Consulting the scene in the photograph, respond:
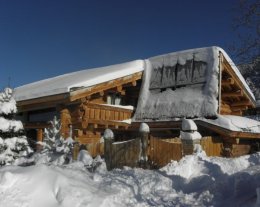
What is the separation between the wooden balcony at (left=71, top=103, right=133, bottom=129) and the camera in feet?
53.4

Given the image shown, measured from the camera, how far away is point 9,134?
13180 millimetres

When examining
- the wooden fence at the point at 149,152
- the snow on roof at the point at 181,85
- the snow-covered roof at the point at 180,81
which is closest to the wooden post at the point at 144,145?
the wooden fence at the point at 149,152

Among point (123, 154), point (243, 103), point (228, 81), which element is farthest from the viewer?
point (243, 103)

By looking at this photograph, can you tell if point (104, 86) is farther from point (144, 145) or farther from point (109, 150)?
point (144, 145)

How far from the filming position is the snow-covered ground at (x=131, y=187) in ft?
23.5

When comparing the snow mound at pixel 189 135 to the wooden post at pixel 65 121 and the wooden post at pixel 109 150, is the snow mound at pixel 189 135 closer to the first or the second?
the wooden post at pixel 109 150

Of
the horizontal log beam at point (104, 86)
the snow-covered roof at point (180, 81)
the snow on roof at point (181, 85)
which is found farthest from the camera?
the snow on roof at point (181, 85)

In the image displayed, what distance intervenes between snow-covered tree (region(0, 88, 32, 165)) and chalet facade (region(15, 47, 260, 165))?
238cm

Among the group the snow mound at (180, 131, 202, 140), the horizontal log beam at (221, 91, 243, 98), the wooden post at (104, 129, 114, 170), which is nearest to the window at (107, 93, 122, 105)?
the horizontal log beam at (221, 91, 243, 98)

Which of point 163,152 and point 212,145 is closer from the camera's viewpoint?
point 163,152

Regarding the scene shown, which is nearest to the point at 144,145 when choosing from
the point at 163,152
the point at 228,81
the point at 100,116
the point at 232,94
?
the point at 163,152

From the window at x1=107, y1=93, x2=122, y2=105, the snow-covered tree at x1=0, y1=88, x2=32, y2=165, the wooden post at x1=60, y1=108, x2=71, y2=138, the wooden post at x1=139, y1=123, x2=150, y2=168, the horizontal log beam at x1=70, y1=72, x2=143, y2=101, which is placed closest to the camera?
the wooden post at x1=139, y1=123, x2=150, y2=168

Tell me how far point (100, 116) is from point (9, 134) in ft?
15.8

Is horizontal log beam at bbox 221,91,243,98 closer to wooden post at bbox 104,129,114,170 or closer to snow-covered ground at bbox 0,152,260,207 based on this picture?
wooden post at bbox 104,129,114,170
